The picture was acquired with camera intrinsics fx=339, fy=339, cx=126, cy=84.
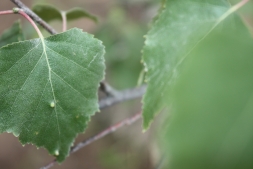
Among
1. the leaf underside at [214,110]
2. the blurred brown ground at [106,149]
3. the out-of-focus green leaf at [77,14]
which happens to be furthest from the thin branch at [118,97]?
the blurred brown ground at [106,149]

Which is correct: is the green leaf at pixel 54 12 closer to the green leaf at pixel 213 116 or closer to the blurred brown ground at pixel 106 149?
the green leaf at pixel 213 116

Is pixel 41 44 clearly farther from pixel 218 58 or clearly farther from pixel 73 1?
pixel 73 1

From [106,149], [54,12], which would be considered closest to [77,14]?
[54,12]

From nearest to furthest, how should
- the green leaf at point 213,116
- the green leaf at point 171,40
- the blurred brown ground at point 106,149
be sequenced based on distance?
1. the green leaf at point 213,116
2. the green leaf at point 171,40
3. the blurred brown ground at point 106,149

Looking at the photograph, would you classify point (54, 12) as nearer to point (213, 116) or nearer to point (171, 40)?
point (171, 40)

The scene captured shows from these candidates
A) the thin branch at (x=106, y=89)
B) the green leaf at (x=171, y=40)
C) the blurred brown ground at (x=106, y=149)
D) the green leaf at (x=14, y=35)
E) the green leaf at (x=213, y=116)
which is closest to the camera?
the green leaf at (x=213, y=116)
